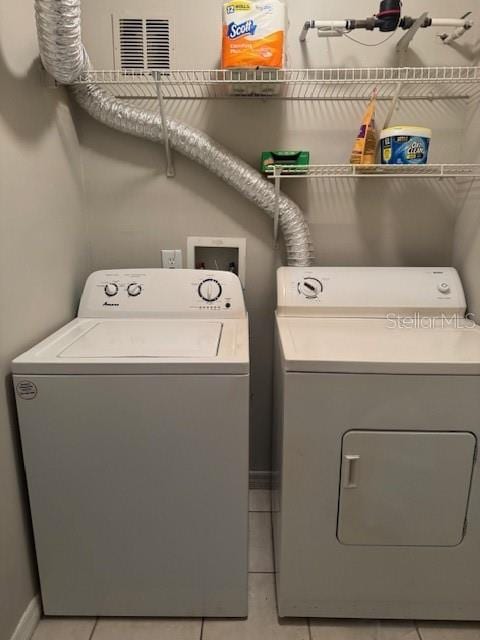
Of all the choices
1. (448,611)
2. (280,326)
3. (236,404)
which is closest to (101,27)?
(280,326)

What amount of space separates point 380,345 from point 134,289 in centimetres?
97

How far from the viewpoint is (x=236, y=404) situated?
1148mm

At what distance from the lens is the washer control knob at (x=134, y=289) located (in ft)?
5.34

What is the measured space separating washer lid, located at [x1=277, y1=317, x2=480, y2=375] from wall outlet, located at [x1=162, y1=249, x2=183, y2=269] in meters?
0.56

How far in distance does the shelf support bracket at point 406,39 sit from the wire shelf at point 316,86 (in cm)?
7

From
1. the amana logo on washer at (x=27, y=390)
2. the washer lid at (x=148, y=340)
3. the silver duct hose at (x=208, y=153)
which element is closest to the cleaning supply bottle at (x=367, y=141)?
the silver duct hose at (x=208, y=153)

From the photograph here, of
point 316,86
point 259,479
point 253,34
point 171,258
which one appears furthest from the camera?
point 259,479

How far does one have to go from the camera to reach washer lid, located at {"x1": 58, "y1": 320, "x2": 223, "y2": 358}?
1193mm

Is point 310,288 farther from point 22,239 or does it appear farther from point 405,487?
point 22,239

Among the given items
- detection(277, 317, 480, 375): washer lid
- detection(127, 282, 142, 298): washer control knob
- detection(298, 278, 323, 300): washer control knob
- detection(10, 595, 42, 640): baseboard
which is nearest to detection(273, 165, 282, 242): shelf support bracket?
detection(298, 278, 323, 300): washer control knob

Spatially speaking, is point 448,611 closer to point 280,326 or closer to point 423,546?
point 423,546

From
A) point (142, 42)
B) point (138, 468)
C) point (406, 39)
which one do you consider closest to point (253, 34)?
point (142, 42)

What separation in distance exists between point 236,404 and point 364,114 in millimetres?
1333

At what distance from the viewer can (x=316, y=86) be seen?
5.41 ft
